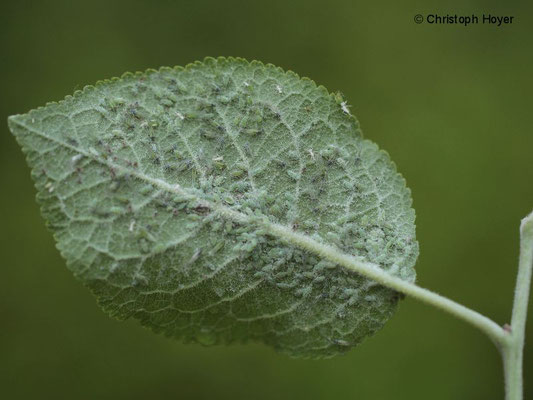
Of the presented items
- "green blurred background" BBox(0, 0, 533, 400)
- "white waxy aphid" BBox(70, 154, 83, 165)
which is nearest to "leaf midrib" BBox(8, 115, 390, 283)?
"white waxy aphid" BBox(70, 154, 83, 165)

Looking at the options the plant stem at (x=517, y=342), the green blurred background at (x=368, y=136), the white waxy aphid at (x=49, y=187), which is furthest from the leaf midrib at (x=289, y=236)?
the green blurred background at (x=368, y=136)

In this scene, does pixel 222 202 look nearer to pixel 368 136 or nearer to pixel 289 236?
pixel 289 236

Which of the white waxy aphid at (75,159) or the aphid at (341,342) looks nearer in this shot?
the white waxy aphid at (75,159)

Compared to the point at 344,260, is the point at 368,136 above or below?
above

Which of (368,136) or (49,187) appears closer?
(49,187)

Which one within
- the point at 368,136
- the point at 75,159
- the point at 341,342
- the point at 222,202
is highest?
the point at 368,136

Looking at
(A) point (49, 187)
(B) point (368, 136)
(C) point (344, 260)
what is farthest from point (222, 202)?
(B) point (368, 136)

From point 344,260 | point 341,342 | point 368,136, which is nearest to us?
point 344,260

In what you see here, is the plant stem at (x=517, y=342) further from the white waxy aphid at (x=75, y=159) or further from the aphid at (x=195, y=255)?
the white waxy aphid at (x=75, y=159)
